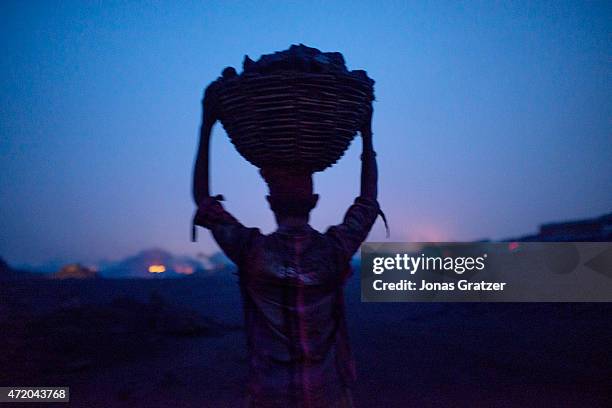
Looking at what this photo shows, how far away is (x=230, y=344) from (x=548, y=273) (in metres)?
7.10

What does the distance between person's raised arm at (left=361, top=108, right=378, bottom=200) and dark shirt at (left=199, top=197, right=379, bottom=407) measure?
0.77ft

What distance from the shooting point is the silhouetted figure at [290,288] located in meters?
1.81

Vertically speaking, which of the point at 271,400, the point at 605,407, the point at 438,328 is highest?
the point at 271,400

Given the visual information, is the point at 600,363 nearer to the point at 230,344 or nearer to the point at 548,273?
the point at 548,273

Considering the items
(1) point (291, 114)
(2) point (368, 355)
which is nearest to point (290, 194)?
(1) point (291, 114)

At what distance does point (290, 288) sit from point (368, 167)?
0.62 meters

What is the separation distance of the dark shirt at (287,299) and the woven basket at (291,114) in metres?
0.28

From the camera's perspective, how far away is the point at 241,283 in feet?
6.24

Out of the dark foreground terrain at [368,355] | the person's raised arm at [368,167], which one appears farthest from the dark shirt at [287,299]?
the dark foreground terrain at [368,355]

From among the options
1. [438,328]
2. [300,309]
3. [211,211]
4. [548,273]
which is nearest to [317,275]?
[300,309]

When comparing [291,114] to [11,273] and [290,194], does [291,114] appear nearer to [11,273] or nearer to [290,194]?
[290,194]

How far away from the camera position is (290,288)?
72.1 inches

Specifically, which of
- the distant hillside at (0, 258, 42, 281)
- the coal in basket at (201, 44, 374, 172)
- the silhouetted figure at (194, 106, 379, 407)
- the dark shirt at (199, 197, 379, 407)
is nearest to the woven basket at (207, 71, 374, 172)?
the coal in basket at (201, 44, 374, 172)

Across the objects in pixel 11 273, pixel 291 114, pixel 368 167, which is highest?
pixel 291 114
